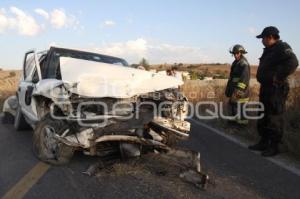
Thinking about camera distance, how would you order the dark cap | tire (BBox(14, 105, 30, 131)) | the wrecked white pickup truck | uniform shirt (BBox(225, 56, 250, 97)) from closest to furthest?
the wrecked white pickup truck → the dark cap → tire (BBox(14, 105, 30, 131)) → uniform shirt (BBox(225, 56, 250, 97))

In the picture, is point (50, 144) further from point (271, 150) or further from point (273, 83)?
point (273, 83)

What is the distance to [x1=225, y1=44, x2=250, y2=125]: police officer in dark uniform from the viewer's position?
9.32 m

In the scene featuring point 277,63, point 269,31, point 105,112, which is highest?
point 269,31

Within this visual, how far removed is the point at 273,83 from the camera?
7164 millimetres

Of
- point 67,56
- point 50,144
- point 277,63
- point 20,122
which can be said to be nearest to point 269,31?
point 277,63

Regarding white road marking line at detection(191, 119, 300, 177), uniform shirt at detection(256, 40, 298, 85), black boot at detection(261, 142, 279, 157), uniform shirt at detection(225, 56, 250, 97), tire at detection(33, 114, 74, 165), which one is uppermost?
uniform shirt at detection(256, 40, 298, 85)

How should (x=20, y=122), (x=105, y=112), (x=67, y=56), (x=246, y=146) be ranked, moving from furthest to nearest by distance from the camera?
(x=20, y=122) < (x=67, y=56) < (x=246, y=146) < (x=105, y=112)

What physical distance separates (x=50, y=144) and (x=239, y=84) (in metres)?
4.65

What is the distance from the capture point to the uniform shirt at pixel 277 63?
6.96m

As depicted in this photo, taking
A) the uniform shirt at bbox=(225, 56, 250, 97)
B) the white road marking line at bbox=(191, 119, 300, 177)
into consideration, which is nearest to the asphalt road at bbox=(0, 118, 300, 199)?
the white road marking line at bbox=(191, 119, 300, 177)

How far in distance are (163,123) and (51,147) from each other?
1.62m

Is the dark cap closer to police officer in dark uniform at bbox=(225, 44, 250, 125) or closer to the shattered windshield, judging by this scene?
police officer in dark uniform at bbox=(225, 44, 250, 125)

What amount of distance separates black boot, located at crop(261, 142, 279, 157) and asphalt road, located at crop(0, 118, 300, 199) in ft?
0.52

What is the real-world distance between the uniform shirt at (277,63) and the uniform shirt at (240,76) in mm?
1799
